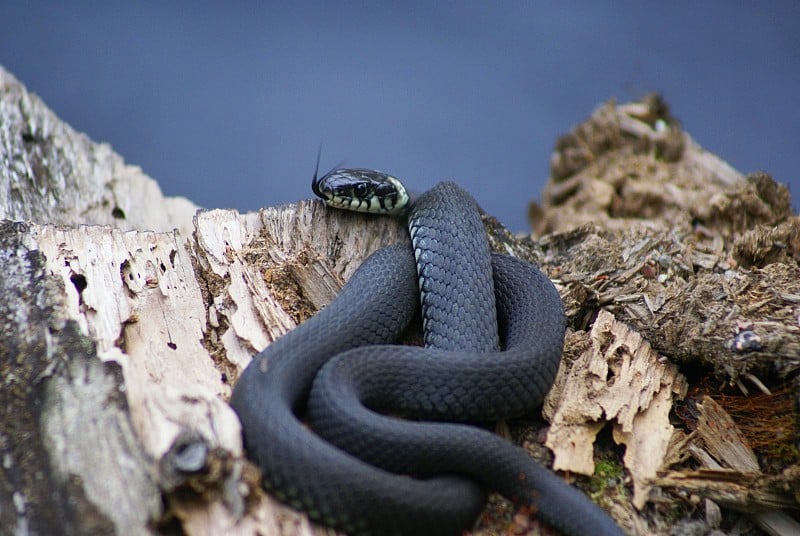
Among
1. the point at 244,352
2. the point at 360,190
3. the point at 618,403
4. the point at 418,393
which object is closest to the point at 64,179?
the point at 360,190

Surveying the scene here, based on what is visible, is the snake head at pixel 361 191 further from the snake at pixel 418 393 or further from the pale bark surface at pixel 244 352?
the snake at pixel 418 393

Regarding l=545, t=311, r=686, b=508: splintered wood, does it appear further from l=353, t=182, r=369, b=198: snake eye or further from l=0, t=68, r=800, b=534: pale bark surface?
l=353, t=182, r=369, b=198: snake eye

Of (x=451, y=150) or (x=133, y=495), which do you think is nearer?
(x=133, y=495)

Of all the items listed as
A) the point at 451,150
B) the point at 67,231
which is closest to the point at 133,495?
the point at 67,231

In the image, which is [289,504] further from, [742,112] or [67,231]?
[742,112]

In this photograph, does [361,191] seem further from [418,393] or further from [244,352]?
[418,393]
